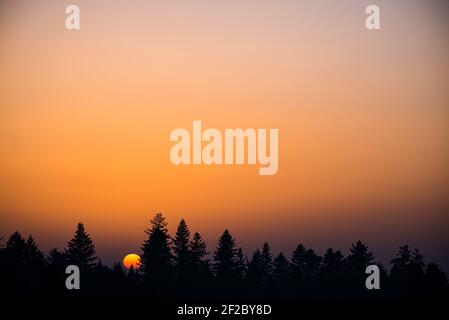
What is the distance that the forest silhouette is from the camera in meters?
102

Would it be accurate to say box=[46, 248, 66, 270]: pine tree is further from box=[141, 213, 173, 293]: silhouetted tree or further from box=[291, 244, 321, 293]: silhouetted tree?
box=[291, 244, 321, 293]: silhouetted tree

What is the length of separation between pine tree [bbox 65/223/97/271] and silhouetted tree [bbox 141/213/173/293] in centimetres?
645

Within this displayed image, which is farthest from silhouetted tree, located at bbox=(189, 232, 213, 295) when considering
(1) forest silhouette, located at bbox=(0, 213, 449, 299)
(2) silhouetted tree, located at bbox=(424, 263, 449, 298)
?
Result: (2) silhouetted tree, located at bbox=(424, 263, 449, 298)

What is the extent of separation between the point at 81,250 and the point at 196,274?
550 inches

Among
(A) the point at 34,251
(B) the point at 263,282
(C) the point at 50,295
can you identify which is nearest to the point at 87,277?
(A) the point at 34,251

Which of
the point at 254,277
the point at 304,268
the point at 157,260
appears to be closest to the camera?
the point at 157,260

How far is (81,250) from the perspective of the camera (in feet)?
385

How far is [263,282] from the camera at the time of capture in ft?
470

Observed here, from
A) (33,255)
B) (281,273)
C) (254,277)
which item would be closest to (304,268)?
(281,273)

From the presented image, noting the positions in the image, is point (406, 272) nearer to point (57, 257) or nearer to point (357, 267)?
point (357, 267)

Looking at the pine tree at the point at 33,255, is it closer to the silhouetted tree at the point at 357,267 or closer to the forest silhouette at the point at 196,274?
the forest silhouette at the point at 196,274
